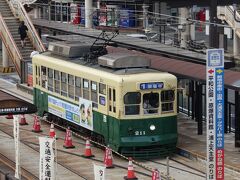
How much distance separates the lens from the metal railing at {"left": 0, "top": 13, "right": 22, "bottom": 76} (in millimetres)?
40625

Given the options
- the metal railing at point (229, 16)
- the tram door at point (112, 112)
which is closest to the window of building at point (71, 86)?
the tram door at point (112, 112)

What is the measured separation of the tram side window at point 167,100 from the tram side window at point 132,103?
2.50 feet

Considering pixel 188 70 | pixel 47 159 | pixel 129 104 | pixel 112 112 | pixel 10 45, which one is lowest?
pixel 47 159

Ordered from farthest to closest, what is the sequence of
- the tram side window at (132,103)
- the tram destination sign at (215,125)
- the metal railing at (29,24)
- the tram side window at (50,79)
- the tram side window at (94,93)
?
the metal railing at (29,24) < the tram side window at (50,79) < the tram side window at (94,93) < the tram side window at (132,103) < the tram destination sign at (215,125)

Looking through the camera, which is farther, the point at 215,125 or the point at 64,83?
the point at 64,83

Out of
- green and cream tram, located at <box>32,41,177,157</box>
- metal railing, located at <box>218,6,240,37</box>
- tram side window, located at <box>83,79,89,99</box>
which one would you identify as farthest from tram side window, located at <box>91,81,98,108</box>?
metal railing, located at <box>218,6,240,37</box>

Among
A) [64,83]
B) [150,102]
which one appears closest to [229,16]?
[64,83]

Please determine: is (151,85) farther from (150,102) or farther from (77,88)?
(77,88)

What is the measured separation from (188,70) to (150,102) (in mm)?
2062

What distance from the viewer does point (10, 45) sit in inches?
1634

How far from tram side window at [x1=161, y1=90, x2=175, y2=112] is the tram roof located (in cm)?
88

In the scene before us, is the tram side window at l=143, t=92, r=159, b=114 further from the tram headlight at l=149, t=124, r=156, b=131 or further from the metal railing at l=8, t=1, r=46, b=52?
the metal railing at l=8, t=1, r=46, b=52

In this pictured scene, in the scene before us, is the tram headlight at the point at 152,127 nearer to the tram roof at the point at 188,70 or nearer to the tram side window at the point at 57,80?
the tram roof at the point at 188,70

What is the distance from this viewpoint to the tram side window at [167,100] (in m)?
24.0
